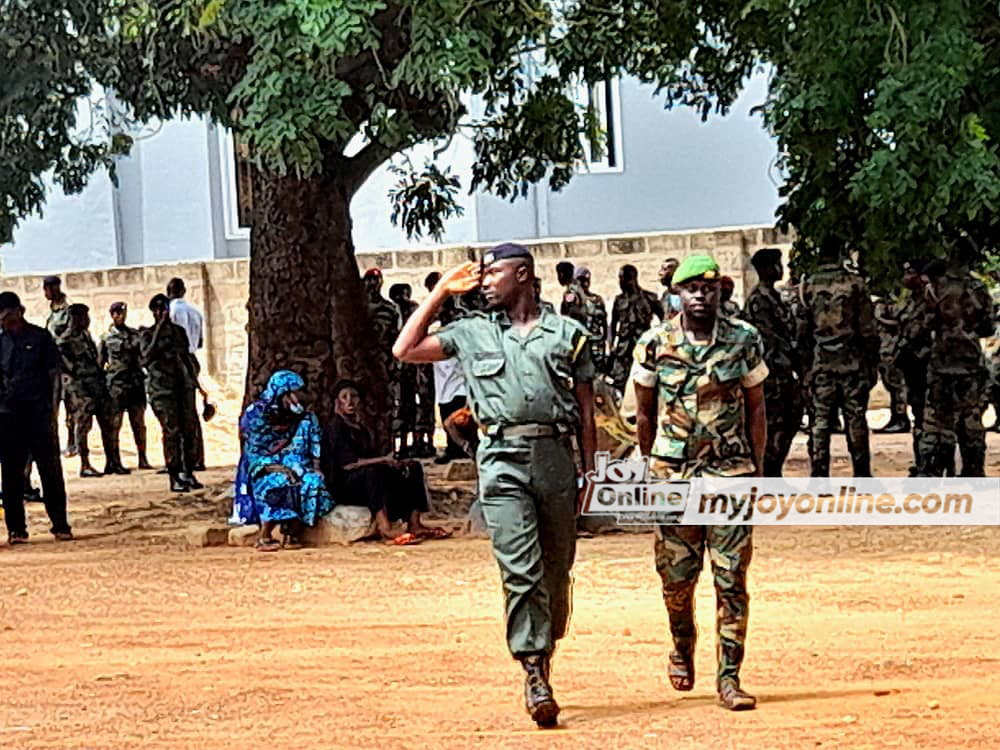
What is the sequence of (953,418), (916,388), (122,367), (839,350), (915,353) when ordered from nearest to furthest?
(953,418) → (839,350) → (915,353) → (916,388) → (122,367)

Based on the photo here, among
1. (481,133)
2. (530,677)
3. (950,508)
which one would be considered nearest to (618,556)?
(950,508)

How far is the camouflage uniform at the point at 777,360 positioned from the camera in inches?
546

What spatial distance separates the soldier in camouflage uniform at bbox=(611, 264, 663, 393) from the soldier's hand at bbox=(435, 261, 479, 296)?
11822 mm

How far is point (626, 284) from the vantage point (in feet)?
62.1

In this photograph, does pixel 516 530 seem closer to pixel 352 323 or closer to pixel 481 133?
pixel 352 323

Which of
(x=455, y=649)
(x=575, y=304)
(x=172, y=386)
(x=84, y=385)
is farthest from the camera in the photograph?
(x=84, y=385)

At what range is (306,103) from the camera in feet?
37.0

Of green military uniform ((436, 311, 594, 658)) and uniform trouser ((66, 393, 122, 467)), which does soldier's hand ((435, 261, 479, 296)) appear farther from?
uniform trouser ((66, 393, 122, 467))

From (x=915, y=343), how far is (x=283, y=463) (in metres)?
5.41

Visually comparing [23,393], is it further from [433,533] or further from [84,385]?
[84,385]

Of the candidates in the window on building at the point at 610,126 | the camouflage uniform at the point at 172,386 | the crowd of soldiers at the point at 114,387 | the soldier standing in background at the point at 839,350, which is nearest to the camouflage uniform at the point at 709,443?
the soldier standing in background at the point at 839,350

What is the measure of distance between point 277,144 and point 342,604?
2662mm

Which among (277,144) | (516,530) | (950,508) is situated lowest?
(950,508)

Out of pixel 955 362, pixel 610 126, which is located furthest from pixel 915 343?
pixel 610 126
